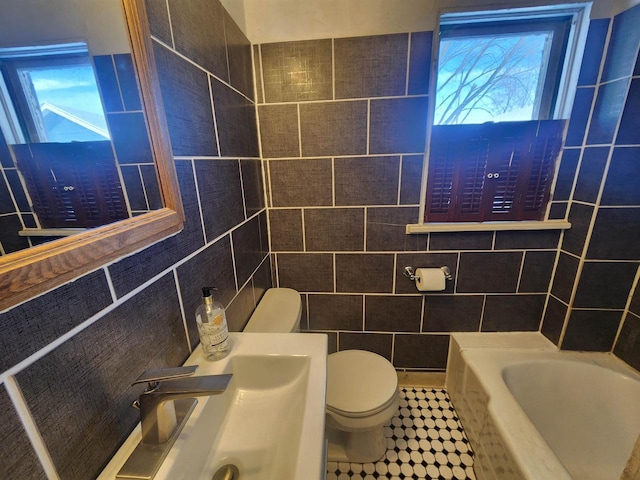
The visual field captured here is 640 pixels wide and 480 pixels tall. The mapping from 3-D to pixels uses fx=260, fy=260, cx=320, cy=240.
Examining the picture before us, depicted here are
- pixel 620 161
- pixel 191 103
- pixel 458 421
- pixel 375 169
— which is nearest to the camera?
pixel 191 103

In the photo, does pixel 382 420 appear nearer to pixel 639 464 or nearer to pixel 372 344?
pixel 372 344

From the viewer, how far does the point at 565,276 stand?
1288mm

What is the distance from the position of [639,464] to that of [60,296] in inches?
39.0

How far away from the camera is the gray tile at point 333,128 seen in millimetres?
1200

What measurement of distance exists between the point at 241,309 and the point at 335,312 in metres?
0.63

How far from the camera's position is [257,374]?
745 millimetres

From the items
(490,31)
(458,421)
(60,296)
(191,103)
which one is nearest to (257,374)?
(60,296)

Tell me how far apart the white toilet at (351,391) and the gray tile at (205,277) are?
0.26m

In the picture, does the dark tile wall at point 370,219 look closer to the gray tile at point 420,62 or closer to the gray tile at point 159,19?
the gray tile at point 420,62

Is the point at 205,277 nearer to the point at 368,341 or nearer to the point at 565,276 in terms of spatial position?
the point at 368,341

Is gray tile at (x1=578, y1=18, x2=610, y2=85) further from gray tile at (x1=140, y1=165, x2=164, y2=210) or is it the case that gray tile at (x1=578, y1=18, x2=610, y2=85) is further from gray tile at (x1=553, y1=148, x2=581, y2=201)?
gray tile at (x1=140, y1=165, x2=164, y2=210)

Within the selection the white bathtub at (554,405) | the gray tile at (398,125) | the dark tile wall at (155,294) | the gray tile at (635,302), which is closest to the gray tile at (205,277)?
the dark tile wall at (155,294)

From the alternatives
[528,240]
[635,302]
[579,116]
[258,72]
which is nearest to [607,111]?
[579,116]

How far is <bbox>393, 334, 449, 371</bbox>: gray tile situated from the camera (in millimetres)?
1502
